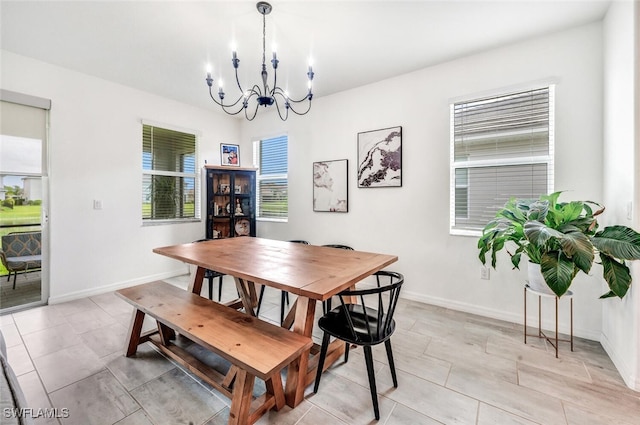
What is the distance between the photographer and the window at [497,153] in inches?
101

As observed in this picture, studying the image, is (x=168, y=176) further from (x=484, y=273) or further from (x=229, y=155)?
(x=484, y=273)

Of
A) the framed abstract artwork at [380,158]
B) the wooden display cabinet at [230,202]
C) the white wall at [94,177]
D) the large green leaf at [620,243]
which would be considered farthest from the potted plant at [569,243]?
the white wall at [94,177]

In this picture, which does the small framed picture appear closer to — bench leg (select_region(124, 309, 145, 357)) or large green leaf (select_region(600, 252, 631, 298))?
bench leg (select_region(124, 309, 145, 357))

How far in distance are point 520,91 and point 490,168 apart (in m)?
0.76

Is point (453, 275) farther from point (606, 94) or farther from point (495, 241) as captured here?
point (606, 94)

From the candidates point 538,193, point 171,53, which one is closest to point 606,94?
point 538,193

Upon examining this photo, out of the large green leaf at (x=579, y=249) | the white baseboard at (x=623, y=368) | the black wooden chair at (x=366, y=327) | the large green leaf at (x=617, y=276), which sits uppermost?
the large green leaf at (x=579, y=249)

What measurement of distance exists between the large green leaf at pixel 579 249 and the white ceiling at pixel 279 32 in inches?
72.6

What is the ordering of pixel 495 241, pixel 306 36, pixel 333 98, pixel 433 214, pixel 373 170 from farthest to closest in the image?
pixel 333 98 → pixel 373 170 → pixel 433 214 → pixel 306 36 → pixel 495 241

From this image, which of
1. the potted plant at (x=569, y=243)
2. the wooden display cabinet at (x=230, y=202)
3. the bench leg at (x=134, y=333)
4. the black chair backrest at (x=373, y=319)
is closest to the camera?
the black chair backrest at (x=373, y=319)

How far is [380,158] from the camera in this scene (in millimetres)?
3420

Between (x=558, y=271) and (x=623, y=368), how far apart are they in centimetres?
91

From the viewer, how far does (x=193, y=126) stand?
14.3ft

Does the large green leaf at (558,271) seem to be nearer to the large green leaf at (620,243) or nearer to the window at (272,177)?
the large green leaf at (620,243)
